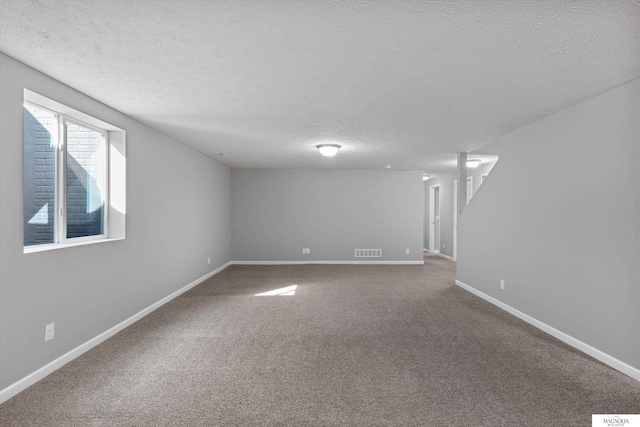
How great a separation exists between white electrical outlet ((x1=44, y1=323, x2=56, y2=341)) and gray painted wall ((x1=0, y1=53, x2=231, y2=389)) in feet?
0.12

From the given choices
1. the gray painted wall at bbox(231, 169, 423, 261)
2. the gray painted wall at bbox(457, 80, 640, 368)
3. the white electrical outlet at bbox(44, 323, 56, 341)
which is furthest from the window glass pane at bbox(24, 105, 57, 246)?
the gray painted wall at bbox(231, 169, 423, 261)

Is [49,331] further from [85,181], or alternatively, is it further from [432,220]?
[432,220]

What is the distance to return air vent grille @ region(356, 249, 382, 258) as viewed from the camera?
303 inches

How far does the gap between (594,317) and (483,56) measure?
2.51m

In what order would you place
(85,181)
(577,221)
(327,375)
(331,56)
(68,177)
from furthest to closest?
1. (85,181)
2. (577,221)
3. (68,177)
4. (327,375)
5. (331,56)

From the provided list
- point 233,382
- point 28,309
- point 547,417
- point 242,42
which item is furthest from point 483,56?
point 28,309

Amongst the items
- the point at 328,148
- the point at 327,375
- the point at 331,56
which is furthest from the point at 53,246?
the point at 328,148

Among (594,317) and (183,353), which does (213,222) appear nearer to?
(183,353)

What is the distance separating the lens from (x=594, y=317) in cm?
275

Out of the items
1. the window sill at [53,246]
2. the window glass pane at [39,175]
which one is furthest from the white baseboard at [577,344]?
the window glass pane at [39,175]

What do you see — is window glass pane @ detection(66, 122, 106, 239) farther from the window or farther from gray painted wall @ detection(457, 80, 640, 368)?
gray painted wall @ detection(457, 80, 640, 368)

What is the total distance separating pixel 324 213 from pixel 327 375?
17.8ft

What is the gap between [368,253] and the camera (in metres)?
7.70

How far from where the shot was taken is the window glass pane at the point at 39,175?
244 cm
